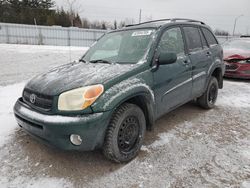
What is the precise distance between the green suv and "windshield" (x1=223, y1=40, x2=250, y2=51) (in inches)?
191

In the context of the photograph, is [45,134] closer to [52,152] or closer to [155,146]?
[52,152]

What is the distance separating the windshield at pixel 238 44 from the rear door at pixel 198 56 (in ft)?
14.6

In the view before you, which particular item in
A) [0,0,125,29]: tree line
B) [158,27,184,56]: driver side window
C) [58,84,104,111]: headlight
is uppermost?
[0,0,125,29]: tree line

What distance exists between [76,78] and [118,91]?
0.58 metres

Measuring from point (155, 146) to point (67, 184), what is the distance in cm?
133

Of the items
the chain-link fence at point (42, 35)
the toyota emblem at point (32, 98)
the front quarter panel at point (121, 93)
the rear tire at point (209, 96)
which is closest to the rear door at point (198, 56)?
the rear tire at point (209, 96)

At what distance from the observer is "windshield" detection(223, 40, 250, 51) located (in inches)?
292

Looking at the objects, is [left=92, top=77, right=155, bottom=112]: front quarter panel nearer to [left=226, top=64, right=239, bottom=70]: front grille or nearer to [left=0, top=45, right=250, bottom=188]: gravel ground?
[left=0, top=45, right=250, bottom=188]: gravel ground

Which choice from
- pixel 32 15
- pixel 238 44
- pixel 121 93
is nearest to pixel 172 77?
pixel 121 93

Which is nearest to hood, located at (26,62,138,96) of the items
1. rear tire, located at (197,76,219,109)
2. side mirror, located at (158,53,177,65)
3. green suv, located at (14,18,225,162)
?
green suv, located at (14,18,225,162)

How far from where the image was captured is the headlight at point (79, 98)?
→ 82.0 inches

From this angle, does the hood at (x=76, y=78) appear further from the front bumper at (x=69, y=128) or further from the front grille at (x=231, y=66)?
the front grille at (x=231, y=66)

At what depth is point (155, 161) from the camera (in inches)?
99.1

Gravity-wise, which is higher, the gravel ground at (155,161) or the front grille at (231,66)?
the front grille at (231,66)
